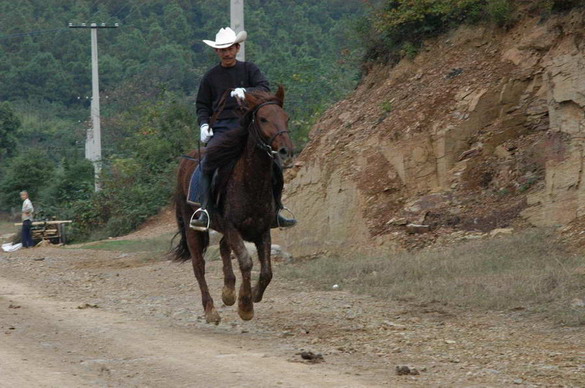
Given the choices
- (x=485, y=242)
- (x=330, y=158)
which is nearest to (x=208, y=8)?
(x=330, y=158)

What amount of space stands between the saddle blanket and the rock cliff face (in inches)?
202

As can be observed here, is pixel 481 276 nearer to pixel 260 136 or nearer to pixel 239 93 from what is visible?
pixel 260 136

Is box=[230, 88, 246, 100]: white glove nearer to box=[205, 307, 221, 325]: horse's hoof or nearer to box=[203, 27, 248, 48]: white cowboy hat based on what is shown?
box=[203, 27, 248, 48]: white cowboy hat

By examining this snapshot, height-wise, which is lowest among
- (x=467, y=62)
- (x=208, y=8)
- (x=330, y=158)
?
(x=330, y=158)

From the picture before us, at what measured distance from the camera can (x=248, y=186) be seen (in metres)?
11.0

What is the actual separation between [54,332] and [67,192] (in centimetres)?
3152

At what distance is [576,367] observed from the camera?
27.6 ft

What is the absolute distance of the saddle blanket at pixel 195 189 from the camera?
1200 centimetres

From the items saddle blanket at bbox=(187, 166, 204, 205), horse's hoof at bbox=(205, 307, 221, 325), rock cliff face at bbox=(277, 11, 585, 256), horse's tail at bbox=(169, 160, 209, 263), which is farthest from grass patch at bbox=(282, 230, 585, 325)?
saddle blanket at bbox=(187, 166, 204, 205)

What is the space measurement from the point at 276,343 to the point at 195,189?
8.76ft

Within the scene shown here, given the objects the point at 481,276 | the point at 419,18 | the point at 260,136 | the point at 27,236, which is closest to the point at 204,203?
the point at 260,136

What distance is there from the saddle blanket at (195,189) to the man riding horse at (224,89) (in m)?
0.27

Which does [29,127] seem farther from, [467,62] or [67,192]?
[467,62]

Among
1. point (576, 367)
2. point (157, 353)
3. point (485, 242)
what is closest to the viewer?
point (576, 367)
